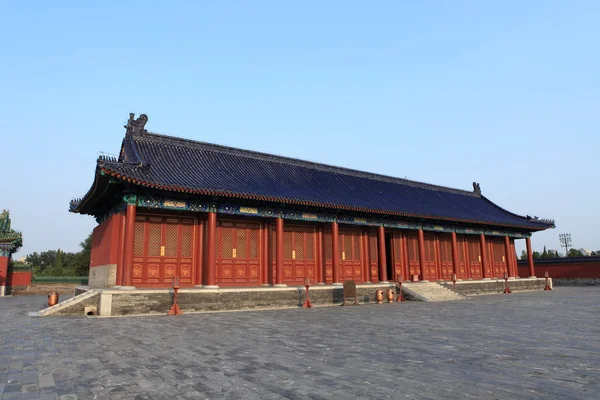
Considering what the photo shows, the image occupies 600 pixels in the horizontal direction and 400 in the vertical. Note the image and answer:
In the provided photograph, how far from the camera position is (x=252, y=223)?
18750 millimetres

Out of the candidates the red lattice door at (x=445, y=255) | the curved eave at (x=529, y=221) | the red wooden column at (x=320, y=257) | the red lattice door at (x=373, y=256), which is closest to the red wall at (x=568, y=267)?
the curved eave at (x=529, y=221)

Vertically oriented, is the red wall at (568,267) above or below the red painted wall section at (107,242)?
below

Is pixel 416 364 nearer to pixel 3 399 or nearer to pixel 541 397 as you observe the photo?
pixel 541 397

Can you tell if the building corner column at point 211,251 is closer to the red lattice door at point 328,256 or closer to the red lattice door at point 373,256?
the red lattice door at point 328,256

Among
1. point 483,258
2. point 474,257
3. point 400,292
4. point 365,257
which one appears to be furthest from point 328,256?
point 483,258

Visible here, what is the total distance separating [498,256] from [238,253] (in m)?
22.1

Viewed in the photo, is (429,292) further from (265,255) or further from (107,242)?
(107,242)

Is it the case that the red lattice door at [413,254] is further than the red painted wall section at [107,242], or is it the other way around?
the red lattice door at [413,254]

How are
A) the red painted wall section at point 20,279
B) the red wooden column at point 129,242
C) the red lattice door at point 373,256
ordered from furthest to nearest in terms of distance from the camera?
the red painted wall section at point 20,279 < the red lattice door at point 373,256 < the red wooden column at point 129,242

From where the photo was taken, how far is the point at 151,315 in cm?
1369

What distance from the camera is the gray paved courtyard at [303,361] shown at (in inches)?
Result: 177

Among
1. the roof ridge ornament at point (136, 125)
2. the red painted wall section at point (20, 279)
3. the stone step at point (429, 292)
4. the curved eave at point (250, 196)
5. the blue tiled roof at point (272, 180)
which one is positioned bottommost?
the stone step at point (429, 292)

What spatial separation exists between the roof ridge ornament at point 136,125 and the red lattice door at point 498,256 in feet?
83.9

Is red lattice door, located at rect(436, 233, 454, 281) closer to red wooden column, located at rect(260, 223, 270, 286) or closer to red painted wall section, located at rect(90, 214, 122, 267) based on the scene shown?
red wooden column, located at rect(260, 223, 270, 286)
